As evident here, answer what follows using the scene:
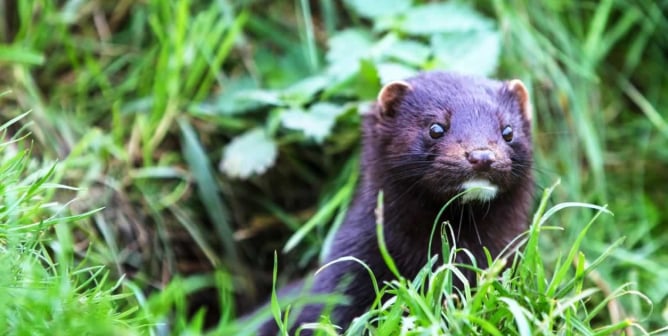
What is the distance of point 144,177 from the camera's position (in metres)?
5.38

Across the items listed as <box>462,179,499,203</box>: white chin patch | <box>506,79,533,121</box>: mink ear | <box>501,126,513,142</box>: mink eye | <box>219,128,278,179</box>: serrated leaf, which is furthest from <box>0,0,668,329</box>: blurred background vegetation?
<box>462,179,499,203</box>: white chin patch

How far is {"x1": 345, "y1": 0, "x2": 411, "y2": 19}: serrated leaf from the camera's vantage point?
5.46m

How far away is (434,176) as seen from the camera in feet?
12.5

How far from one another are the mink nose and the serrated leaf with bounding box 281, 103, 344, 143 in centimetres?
146

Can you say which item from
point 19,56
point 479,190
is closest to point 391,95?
point 479,190

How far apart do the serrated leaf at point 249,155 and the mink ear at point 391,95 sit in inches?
44.8

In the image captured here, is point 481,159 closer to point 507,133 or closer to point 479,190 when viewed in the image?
point 479,190

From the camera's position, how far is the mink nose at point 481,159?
12.0ft

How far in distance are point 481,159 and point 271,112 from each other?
2.03m

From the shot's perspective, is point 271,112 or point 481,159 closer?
point 481,159

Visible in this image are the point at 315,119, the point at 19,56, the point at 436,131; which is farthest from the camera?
the point at 19,56

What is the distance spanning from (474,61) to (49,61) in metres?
2.61

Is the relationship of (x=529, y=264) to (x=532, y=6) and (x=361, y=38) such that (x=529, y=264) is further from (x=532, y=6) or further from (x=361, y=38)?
(x=532, y=6)

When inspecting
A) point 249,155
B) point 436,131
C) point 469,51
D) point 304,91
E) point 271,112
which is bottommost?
point 249,155
